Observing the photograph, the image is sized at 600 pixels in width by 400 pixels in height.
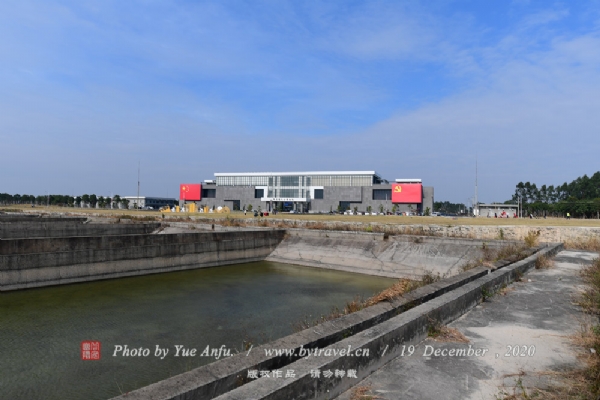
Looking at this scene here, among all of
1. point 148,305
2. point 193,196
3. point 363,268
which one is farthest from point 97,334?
point 193,196

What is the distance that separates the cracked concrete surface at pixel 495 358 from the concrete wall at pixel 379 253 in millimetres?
12150

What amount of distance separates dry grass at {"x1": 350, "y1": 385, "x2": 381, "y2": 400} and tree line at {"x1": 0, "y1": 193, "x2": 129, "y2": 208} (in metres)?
158

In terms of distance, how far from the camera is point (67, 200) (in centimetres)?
16975

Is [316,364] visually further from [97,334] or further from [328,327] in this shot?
[97,334]

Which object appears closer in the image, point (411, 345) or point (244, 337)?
point (411, 345)

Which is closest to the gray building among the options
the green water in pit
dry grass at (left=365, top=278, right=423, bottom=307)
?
the green water in pit

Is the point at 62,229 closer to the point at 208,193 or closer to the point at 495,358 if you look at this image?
the point at 495,358

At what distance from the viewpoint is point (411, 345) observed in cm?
587

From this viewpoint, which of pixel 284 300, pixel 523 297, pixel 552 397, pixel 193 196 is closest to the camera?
pixel 552 397

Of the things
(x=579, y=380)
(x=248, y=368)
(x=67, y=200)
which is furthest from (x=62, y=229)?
(x=67, y=200)

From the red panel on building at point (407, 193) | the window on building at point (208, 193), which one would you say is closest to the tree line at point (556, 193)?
the red panel on building at point (407, 193)

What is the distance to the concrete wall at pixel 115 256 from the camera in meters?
16.7

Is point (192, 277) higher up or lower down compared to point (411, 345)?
lower down

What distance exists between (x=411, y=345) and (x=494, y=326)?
2182 millimetres
